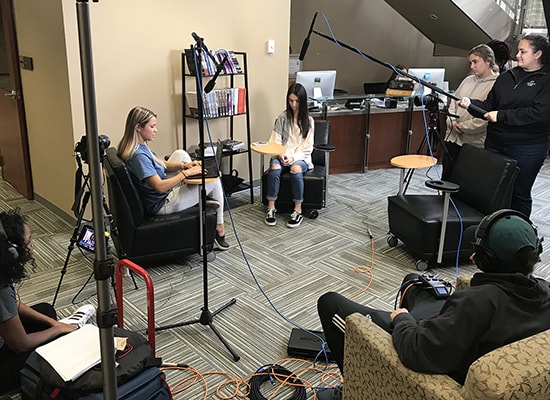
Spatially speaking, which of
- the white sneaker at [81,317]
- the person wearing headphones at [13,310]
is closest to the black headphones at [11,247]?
the person wearing headphones at [13,310]

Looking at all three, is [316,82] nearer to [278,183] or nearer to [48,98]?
[278,183]

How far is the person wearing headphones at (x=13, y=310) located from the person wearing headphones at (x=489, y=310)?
137 centimetres

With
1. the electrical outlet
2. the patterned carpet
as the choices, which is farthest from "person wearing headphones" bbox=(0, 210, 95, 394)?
the electrical outlet

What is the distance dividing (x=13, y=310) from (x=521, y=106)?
3.28m

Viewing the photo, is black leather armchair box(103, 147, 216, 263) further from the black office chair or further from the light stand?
the light stand

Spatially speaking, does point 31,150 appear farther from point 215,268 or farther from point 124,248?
point 215,268

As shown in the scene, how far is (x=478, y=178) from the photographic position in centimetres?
358

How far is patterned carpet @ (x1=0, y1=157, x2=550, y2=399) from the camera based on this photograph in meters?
2.66

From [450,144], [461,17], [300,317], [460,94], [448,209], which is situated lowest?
[300,317]

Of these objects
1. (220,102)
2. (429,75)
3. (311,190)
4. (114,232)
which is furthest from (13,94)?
(429,75)

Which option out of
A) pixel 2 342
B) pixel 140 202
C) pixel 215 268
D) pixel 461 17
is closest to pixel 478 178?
pixel 215 268

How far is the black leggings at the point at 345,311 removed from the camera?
2057mm

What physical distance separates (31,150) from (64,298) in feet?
6.54

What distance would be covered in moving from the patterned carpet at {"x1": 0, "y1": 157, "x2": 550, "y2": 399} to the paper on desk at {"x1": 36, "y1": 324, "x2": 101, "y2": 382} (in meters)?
0.57
